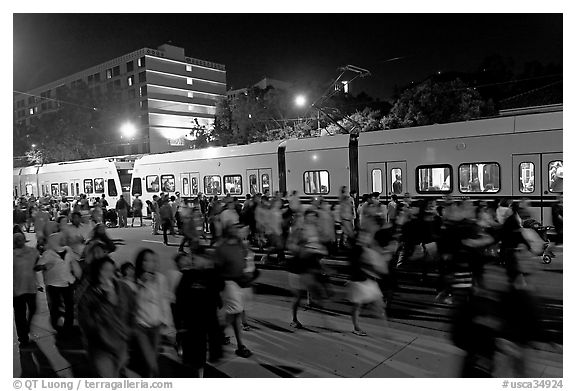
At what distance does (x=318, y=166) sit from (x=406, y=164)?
3.17m

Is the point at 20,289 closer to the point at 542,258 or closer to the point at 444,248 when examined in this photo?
the point at 444,248

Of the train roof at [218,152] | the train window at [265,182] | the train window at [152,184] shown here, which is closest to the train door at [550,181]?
the train roof at [218,152]

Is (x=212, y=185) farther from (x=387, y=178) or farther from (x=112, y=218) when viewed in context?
(x=387, y=178)

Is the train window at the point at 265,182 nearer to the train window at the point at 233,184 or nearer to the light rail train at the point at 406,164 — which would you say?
the light rail train at the point at 406,164

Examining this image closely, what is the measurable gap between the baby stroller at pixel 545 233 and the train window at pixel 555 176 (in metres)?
0.95

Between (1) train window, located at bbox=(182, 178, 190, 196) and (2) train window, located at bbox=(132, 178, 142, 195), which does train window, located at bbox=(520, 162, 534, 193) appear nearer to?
(1) train window, located at bbox=(182, 178, 190, 196)

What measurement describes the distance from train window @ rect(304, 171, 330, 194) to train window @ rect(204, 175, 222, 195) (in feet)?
A: 14.7

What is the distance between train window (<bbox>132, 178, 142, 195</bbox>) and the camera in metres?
23.6

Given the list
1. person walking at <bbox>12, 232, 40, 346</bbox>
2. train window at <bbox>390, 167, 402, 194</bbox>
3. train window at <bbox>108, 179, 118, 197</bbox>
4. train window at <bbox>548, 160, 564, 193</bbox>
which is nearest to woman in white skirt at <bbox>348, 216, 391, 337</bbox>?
person walking at <bbox>12, 232, 40, 346</bbox>

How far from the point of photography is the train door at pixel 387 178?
47.1 feet

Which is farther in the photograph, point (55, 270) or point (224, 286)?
point (55, 270)

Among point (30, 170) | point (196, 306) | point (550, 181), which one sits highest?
point (30, 170)

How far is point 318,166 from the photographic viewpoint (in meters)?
16.2

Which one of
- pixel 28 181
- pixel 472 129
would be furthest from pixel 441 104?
pixel 28 181
